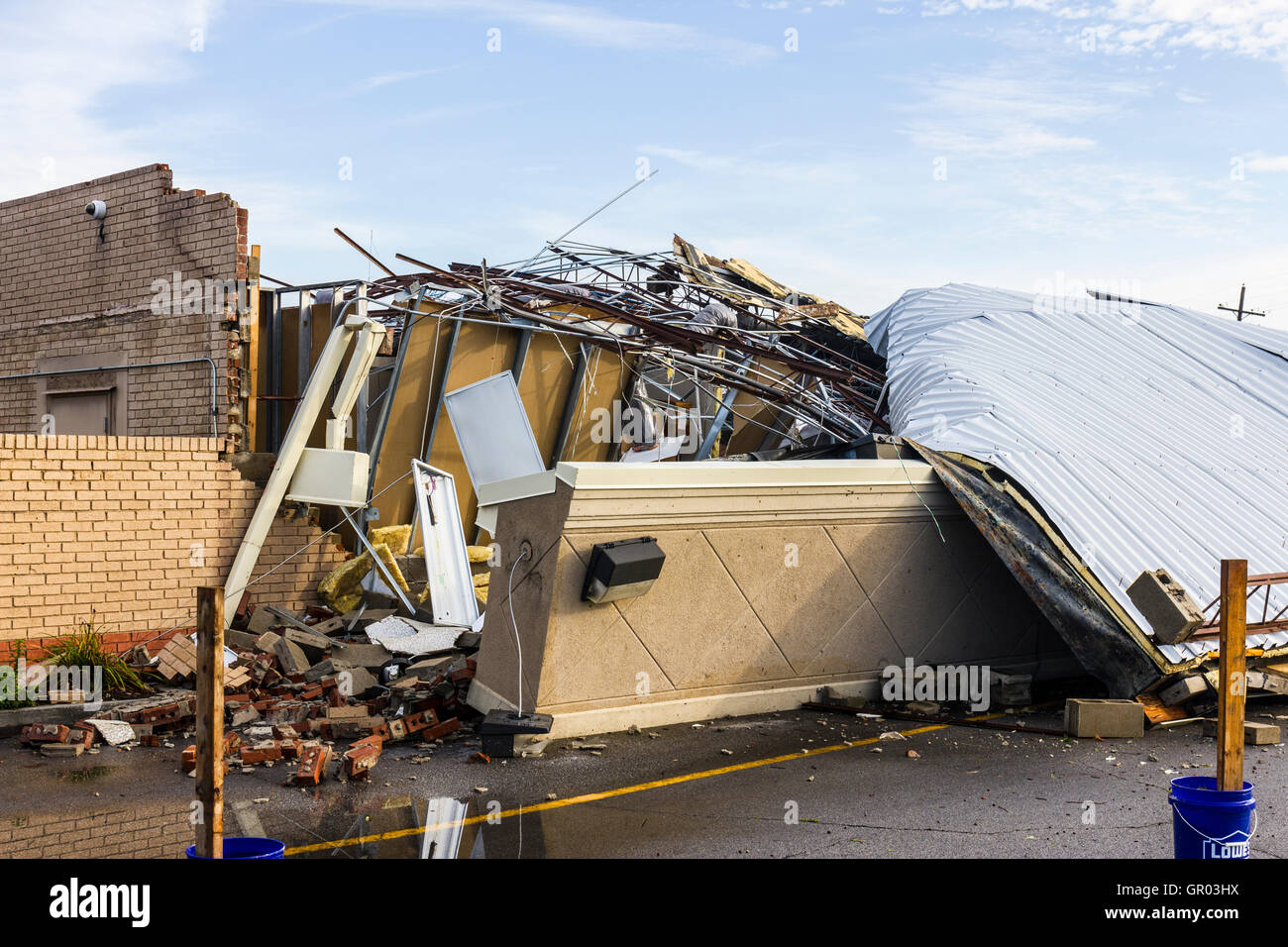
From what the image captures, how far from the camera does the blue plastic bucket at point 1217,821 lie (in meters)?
5.14

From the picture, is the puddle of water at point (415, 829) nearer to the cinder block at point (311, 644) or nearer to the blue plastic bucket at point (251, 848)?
the blue plastic bucket at point (251, 848)

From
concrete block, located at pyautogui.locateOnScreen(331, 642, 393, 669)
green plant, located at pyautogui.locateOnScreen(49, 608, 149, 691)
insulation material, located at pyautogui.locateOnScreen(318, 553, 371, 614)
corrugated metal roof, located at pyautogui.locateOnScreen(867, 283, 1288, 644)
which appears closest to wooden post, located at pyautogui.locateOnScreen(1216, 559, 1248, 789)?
corrugated metal roof, located at pyautogui.locateOnScreen(867, 283, 1288, 644)

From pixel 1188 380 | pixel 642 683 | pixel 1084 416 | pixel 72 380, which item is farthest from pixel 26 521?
pixel 1188 380

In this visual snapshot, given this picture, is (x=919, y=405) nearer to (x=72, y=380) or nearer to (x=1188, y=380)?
(x=1188, y=380)

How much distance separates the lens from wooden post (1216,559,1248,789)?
5184 mm

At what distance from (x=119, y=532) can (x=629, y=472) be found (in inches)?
233

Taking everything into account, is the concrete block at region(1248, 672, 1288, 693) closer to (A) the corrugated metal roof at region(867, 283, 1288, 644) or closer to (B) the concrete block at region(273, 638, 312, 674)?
(A) the corrugated metal roof at region(867, 283, 1288, 644)

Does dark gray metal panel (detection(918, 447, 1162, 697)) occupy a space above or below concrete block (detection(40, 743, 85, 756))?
above

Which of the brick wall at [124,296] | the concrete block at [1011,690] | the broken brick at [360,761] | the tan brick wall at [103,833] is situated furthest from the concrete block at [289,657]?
the concrete block at [1011,690]

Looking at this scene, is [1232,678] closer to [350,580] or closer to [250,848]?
[250,848]

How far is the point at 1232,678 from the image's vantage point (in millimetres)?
5188

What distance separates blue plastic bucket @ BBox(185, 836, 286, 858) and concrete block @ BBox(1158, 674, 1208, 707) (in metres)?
7.57

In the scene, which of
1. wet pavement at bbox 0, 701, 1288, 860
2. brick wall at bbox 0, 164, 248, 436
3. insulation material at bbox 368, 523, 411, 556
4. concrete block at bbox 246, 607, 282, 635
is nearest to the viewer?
wet pavement at bbox 0, 701, 1288, 860

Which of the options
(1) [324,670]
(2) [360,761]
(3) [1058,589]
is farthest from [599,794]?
(3) [1058,589]
